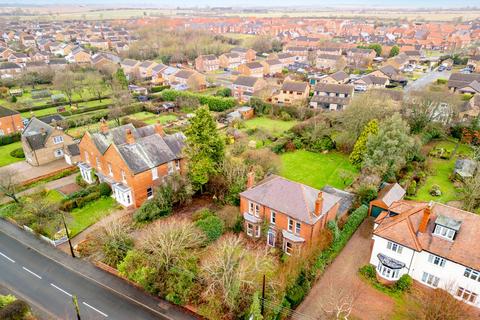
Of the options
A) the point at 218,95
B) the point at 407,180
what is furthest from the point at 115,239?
A: the point at 218,95

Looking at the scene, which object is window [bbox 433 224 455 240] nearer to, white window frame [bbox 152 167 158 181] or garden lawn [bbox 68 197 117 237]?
white window frame [bbox 152 167 158 181]

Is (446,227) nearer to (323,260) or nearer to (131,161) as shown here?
(323,260)

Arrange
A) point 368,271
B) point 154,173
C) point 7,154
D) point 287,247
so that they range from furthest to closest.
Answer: point 7,154, point 154,173, point 287,247, point 368,271

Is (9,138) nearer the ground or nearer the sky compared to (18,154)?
nearer the sky

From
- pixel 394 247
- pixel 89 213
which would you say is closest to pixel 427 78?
pixel 394 247

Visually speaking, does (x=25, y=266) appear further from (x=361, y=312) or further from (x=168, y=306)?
(x=361, y=312)

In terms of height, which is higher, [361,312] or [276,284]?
[276,284]

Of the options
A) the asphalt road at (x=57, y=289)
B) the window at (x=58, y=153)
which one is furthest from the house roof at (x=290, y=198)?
the window at (x=58, y=153)
